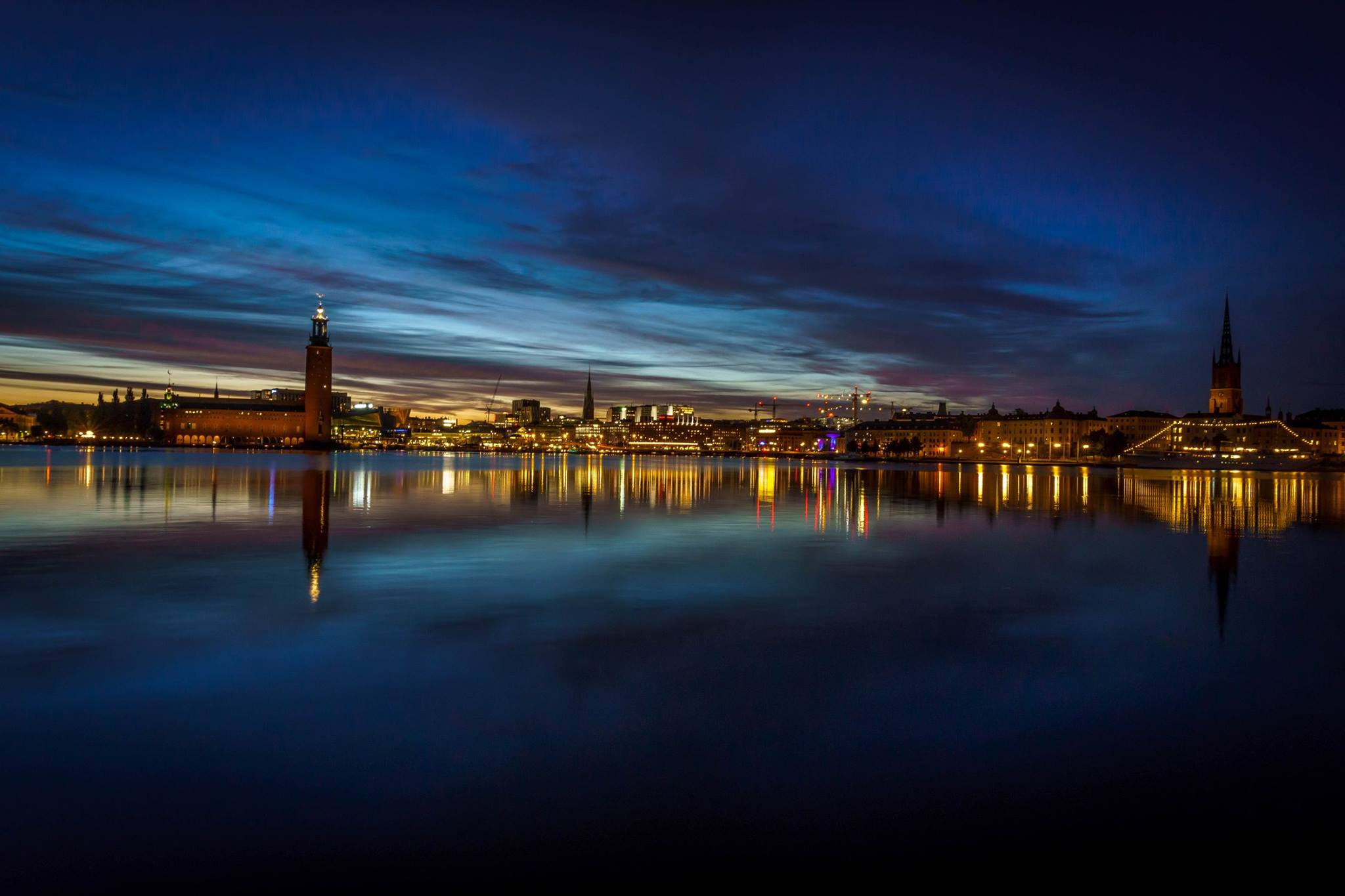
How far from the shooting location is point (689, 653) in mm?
9016

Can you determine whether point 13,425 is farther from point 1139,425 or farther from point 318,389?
point 1139,425

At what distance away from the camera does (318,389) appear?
155250 mm

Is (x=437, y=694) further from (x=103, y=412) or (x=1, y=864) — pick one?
(x=103, y=412)

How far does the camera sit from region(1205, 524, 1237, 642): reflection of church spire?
12.4 meters

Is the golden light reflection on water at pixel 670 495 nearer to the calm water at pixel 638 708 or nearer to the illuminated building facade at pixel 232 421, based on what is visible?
the calm water at pixel 638 708

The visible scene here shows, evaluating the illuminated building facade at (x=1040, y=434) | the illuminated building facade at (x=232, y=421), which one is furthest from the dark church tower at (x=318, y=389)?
the illuminated building facade at (x=1040, y=434)

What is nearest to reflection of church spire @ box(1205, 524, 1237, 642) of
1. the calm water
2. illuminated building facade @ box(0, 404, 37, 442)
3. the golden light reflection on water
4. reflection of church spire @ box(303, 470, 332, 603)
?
the calm water

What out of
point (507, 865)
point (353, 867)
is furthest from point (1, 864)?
point (507, 865)

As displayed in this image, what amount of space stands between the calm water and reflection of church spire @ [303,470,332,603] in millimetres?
238

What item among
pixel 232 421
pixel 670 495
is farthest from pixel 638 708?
pixel 232 421

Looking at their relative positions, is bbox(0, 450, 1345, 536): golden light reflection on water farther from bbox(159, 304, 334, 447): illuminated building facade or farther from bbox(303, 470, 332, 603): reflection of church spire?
bbox(159, 304, 334, 447): illuminated building facade

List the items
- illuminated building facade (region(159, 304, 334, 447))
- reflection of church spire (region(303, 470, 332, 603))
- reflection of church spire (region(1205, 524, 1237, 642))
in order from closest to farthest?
reflection of church spire (region(1205, 524, 1237, 642))
reflection of church spire (region(303, 470, 332, 603))
illuminated building facade (region(159, 304, 334, 447))

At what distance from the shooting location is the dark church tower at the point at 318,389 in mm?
153875

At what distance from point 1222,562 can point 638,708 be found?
47.0 feet
